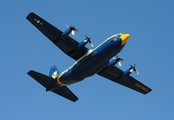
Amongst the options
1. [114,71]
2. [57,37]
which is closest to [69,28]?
[57,37]

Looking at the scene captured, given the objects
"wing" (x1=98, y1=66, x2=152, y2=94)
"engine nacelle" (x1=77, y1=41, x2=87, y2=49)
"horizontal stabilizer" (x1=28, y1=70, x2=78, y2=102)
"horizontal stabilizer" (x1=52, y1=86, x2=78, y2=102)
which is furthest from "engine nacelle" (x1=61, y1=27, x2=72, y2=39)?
"wing" (x1=98, y1=66, x2=152, y2=94)

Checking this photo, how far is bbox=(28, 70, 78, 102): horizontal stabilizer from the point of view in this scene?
47.3 m

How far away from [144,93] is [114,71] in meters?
6.10

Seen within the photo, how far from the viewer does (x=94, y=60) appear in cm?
4456

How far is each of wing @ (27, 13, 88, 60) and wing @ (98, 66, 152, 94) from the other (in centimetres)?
592

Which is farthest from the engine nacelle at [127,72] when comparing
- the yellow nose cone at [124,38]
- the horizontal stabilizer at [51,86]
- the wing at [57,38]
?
the yellow nose cone at [124,38]

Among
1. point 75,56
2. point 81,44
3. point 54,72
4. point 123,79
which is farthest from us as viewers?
point 123,79

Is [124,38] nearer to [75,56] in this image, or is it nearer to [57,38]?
[75,56]

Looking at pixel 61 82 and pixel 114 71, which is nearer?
pixel 61 82

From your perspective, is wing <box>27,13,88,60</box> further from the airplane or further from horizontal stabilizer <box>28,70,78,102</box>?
horizontal stabilizer <box>28,70,78,102</box>

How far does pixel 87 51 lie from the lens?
46781 mm

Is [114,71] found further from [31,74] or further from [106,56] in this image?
[31,74]

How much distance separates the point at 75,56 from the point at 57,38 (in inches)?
131

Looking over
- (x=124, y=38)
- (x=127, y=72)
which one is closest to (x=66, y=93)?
(x=127, y=72)
